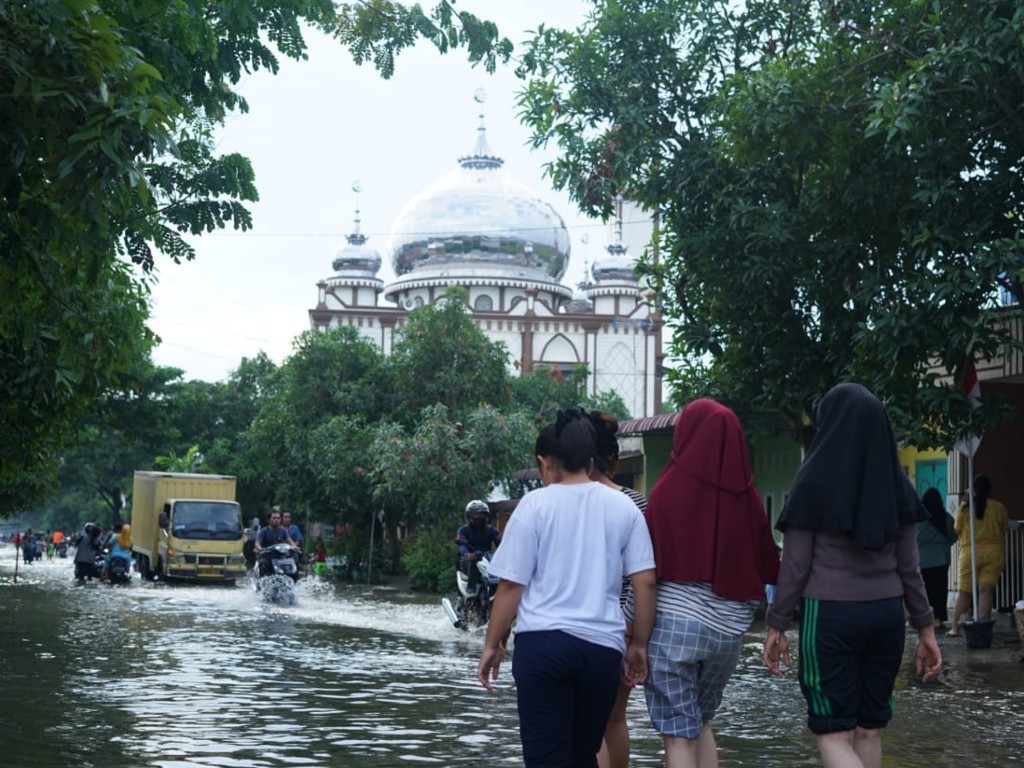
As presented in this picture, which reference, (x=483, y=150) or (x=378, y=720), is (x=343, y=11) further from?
(x=483, y=150)

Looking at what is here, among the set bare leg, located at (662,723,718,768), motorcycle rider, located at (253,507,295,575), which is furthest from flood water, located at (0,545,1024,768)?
motorcycle rider, located at (253,507,295,575)

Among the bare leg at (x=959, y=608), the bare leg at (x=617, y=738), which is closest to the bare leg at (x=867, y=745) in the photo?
the bare leg at (x=617, y=738)

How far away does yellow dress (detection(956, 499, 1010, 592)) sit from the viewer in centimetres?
1625

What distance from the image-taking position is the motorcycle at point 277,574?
82.9 ft

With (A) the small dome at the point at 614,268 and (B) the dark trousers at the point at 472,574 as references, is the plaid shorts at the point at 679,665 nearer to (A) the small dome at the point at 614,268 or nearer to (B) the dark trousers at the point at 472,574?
(B) the dark trousers at the point at 472,574

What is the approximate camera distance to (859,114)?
623 inches

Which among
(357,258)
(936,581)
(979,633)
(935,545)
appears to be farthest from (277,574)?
(357,258)

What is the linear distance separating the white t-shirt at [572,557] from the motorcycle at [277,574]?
20.3 metres

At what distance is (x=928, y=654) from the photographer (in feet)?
19.3

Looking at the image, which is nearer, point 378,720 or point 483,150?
point 378,720

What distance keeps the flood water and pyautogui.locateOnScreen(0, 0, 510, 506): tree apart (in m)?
2.30

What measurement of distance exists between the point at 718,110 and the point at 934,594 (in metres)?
5.54

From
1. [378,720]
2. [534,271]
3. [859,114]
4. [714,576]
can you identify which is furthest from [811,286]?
[534,271]

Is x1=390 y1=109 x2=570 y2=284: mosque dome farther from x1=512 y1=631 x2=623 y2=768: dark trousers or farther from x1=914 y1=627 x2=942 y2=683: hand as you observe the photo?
x1=512 y1=631 x2=623 y2=768: dark trousers
